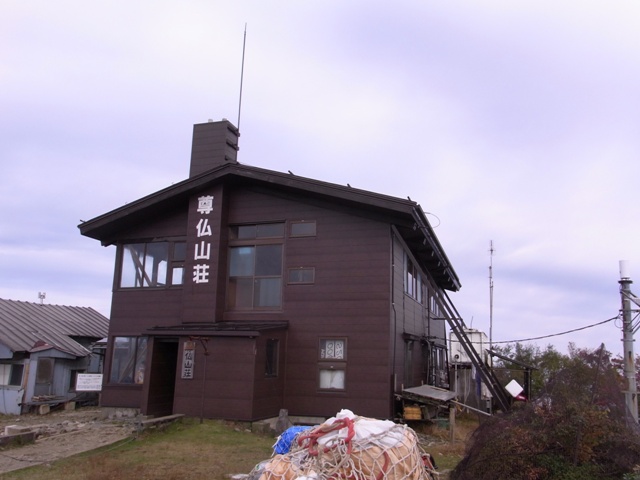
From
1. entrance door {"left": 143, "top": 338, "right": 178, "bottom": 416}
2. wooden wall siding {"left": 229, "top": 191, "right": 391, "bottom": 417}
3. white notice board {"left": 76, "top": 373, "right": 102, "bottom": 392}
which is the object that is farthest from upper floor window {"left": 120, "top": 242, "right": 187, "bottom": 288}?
wooden wall siding {"left": 229, "top": 191, "right": 391, "bottom": 417}

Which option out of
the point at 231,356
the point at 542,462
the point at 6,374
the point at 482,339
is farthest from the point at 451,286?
the point at 542,462

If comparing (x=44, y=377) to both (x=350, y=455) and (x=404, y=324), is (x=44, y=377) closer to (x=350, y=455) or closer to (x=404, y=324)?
(x=404, y=324)

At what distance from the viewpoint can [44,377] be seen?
792 inches

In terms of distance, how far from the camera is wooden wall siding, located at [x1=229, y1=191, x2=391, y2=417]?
15273 millimetres

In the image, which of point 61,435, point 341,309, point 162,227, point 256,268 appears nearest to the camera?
point 61,435

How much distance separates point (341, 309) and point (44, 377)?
11.1 metres

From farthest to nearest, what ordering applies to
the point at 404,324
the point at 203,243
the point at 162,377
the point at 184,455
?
1. the point at 404,324
2. the point at 203,243
3. the point at 162,377
4. the point at 184,455

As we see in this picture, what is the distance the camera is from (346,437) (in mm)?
6770

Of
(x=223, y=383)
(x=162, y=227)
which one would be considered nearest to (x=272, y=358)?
(x=223, y=383)

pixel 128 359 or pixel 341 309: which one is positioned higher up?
pixel 341 309

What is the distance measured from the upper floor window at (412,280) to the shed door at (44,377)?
12358mm

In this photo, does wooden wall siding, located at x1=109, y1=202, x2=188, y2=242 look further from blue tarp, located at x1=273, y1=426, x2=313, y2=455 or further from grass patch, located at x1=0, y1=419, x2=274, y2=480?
blue tarp, located at x1=273, y1=426, x2=313, y2=455

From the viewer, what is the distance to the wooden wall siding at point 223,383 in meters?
14.7

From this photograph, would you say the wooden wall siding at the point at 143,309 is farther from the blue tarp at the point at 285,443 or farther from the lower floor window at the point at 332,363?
the blue tarp at the point at 285,443
